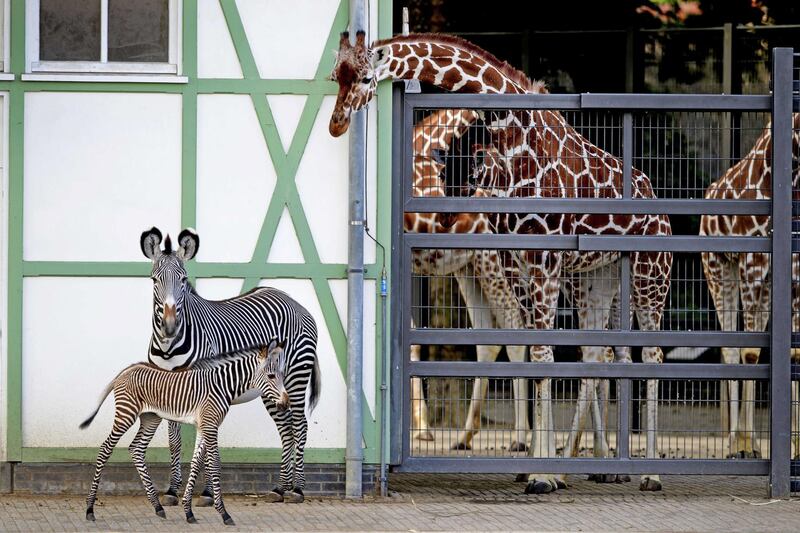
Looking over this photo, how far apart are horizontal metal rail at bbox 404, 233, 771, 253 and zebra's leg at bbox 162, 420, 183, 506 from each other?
7.31 ft

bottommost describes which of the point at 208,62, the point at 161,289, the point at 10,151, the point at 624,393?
the point at 624,393

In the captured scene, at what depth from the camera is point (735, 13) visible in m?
15.7

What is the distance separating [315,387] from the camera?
10641 mm

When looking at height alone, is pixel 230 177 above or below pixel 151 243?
above

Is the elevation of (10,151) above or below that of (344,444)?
above

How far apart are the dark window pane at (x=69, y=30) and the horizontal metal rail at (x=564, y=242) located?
279 centimetres

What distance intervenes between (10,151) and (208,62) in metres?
1.60

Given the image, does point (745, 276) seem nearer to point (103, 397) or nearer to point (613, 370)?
point (613, 370)

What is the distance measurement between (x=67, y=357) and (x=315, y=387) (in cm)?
184

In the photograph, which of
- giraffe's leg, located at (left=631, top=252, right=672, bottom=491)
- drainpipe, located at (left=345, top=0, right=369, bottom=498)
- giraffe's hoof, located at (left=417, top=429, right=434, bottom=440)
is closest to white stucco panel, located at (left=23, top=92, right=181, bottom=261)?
drainpipe, located at (left=345, top=0, right=369, bottom=498)

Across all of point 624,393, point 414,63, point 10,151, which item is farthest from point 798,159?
point 10,151

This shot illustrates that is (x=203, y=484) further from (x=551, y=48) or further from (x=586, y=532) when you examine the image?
(x=551, y=48)

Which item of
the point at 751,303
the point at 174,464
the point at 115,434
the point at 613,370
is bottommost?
the point at 174,464

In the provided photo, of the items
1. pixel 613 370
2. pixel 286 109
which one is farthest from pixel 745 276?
pixel 286 109
